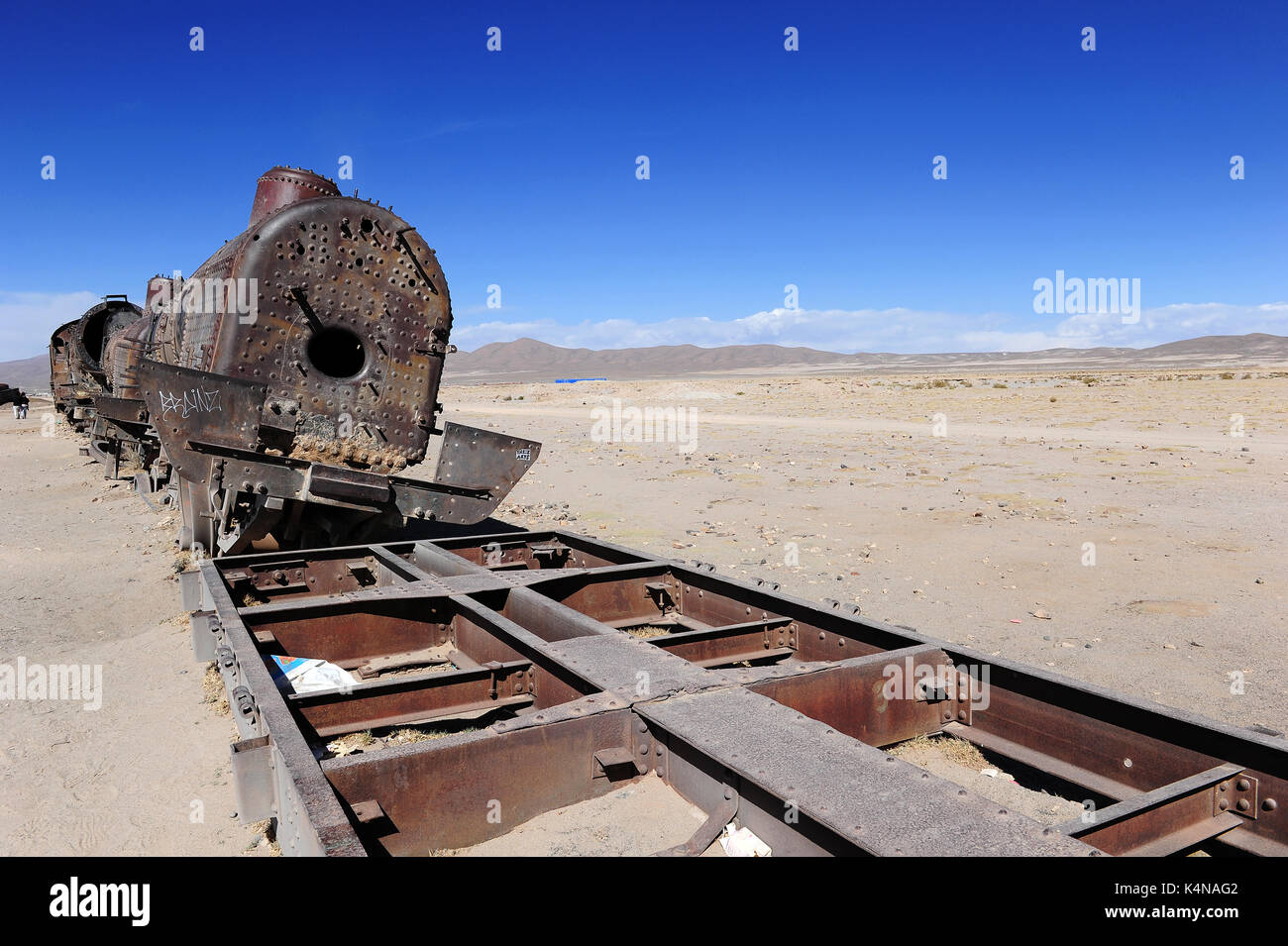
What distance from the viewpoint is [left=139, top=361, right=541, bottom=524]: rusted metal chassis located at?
6.21 m

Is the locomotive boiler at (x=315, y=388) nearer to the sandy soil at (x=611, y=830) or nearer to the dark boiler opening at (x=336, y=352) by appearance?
the dark boiler opening at (x=336, y=352)

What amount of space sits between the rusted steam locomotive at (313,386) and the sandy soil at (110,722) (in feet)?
3.76

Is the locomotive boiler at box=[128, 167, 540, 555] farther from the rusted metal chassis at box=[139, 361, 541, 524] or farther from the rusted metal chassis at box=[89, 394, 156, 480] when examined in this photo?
the rusted metal chassis at box=[89, 394, 156, 480]

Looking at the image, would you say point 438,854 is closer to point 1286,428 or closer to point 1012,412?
point 1286,428

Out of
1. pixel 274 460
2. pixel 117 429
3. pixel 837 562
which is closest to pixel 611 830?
pixel 274 460

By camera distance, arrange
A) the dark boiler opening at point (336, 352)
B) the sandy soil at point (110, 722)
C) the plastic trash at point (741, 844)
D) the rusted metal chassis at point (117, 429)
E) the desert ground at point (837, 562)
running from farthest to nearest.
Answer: the rusted metal chassis at point (117, 429)
the dark boiler opening at point (336, 352)
the desert ground at point (837, 562)
the sandy soil at point (110, 722)
the plastic trash at point (741, 844)

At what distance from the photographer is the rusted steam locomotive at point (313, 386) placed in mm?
6508

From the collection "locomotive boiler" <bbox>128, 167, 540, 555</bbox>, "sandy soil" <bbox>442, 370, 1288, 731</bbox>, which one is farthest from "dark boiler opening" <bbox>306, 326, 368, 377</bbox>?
"sandy soil" <bbox>442, 370, 1288, 731</bbox>

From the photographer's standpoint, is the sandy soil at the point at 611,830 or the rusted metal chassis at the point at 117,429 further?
the rusted metal chassis at the point at 117,429

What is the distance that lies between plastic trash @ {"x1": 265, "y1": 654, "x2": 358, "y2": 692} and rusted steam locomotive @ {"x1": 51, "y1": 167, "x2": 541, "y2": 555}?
6.62 feet

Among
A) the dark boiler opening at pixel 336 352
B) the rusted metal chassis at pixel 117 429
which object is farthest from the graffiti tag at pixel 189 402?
the rusted metal chassis at pixel 117 429

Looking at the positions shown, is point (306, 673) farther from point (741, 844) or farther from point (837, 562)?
point (837, 562)
